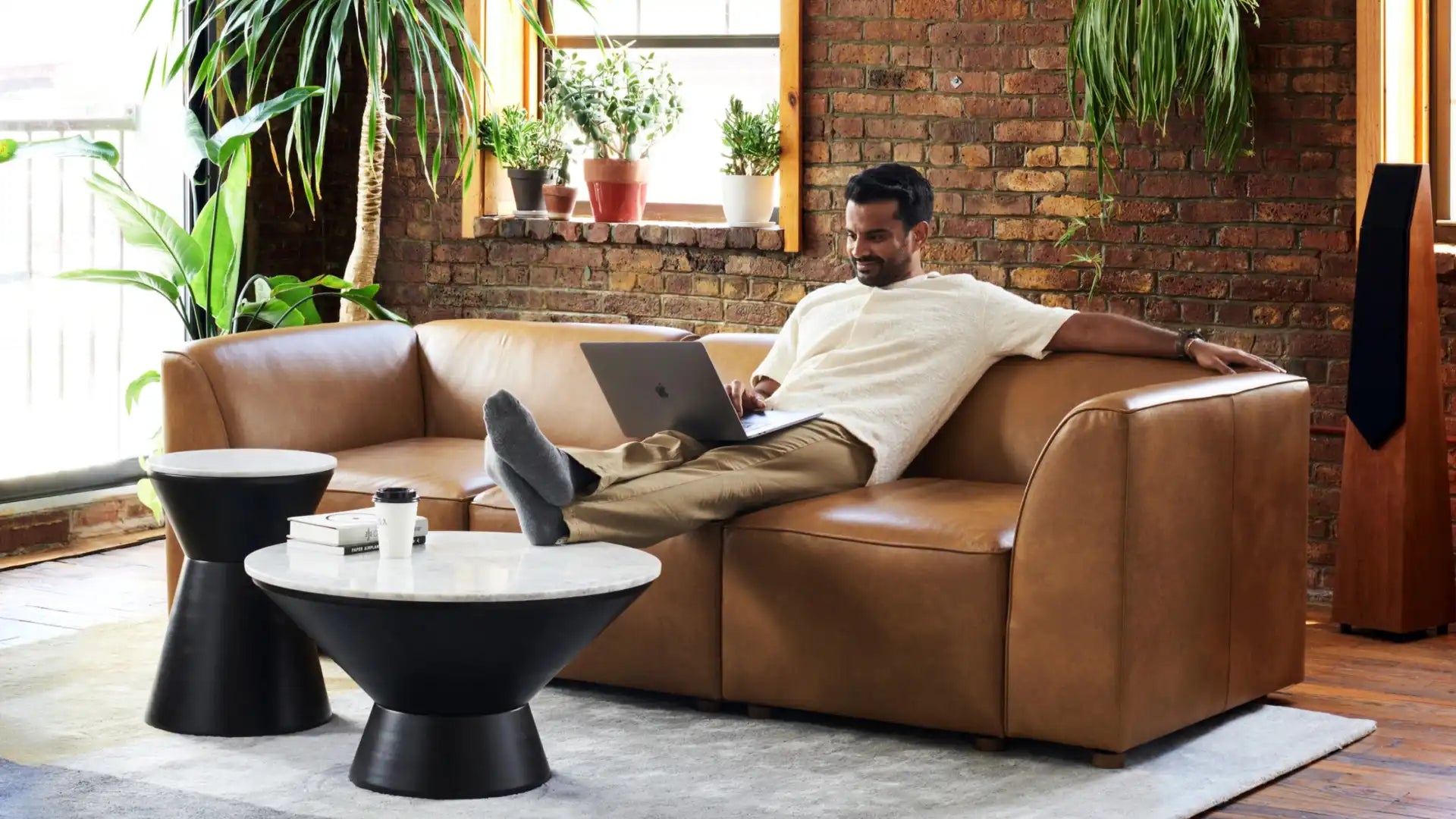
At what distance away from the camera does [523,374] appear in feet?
15.2

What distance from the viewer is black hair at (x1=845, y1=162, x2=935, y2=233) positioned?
4062mm

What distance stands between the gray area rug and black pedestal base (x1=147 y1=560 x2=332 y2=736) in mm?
46

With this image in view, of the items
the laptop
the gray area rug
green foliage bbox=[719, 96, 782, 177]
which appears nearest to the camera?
the gray area rug

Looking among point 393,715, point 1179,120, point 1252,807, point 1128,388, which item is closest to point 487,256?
point 1179,120

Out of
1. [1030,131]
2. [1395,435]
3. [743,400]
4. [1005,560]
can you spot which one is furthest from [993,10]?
[1005,560]

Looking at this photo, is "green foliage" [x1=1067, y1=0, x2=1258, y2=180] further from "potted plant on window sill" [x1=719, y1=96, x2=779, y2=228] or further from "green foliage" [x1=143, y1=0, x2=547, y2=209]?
"green foliage" [x1=143, y1=0, x2=547, y2=209]

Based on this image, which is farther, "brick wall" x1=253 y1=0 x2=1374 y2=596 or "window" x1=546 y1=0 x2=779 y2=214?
"window" x1=546 y1=0 x2=779 y2=214

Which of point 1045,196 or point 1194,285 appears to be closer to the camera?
point 1194,285

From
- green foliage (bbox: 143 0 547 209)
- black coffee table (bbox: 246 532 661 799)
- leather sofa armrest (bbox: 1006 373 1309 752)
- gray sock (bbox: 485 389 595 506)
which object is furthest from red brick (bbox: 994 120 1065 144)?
black coffee table (bbox: 246 532 661 799)

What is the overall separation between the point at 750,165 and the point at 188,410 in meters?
2.05

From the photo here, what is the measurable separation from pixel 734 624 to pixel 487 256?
2.67 m

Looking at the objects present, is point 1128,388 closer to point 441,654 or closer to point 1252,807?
point 1252,807

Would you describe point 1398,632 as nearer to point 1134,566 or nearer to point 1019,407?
point 1019,407

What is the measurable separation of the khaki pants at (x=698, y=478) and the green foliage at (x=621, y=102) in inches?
84.2
